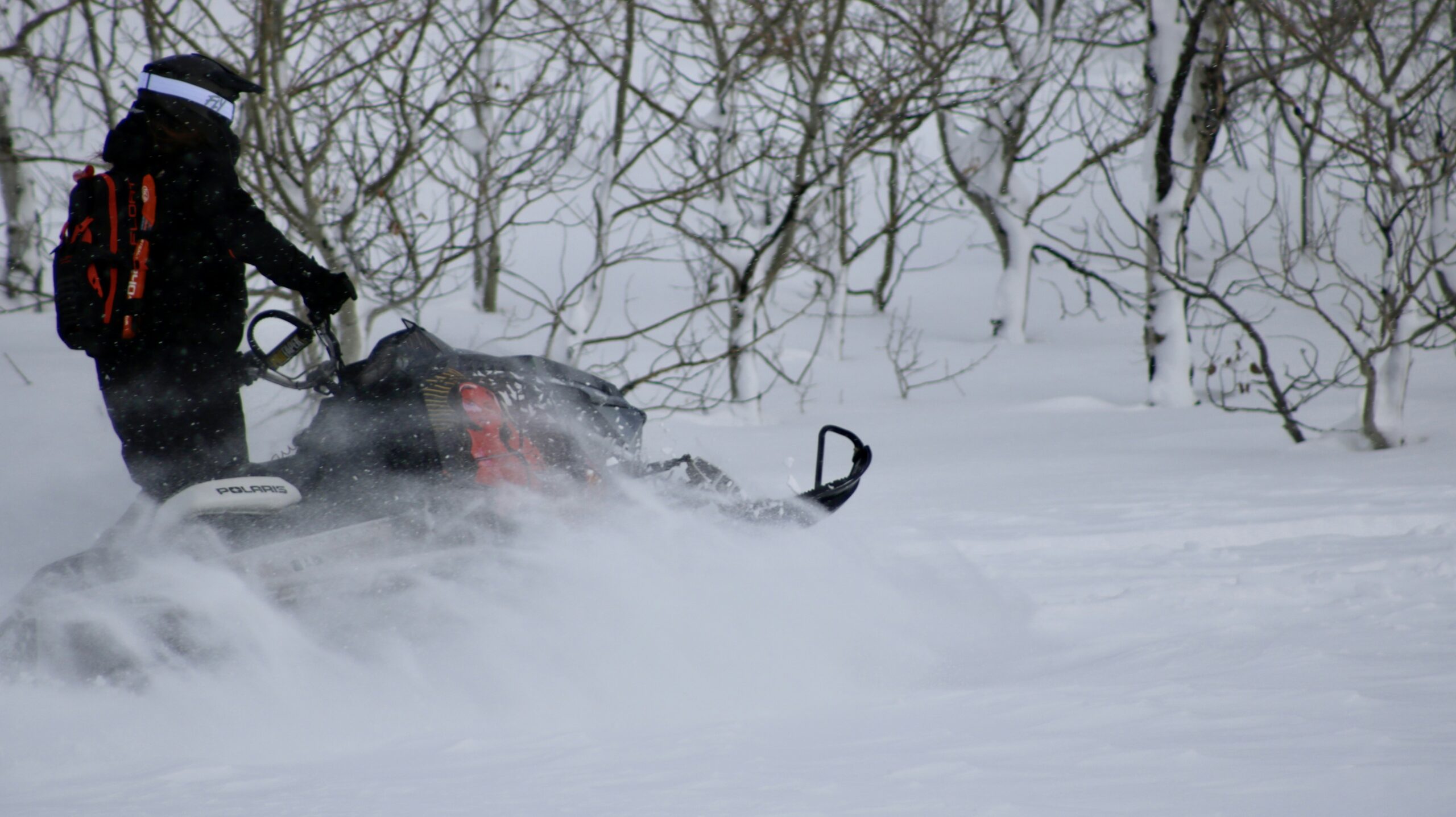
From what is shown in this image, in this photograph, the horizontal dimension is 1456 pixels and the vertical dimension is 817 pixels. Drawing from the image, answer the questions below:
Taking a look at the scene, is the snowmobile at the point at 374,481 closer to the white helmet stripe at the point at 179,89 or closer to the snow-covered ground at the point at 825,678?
the snow-covered ground at the point at 825,678

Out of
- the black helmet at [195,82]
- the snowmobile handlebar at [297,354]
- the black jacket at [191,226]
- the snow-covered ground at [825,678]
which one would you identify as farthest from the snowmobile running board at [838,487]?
the black helmet at [195,82]

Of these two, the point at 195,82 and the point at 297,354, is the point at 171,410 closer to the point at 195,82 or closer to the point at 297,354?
the point at 297,354

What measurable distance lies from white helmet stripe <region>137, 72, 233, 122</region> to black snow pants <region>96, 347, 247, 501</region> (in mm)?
675

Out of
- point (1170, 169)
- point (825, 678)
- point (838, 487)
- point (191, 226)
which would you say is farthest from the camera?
point (1170, 169)

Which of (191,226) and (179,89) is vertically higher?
(179,89)

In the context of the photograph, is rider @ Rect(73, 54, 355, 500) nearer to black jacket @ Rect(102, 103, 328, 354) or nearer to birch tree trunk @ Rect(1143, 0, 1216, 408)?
black jacket @ Rect(102, 103, 328, 354)

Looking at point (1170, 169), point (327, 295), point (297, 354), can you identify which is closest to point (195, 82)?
point (327, 295)

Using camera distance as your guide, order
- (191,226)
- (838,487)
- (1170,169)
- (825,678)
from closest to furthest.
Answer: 1. (825,678)
2. (191,226)
3. (838,487)
4. (1170,169)

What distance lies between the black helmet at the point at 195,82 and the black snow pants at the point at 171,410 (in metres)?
0.68

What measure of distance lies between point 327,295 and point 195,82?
0.69 meters

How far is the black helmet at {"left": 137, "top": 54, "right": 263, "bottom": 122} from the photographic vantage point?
9.26 feet

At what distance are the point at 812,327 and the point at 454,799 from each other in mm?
14283

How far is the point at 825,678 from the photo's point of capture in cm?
265

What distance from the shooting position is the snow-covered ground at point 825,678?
1.84m
